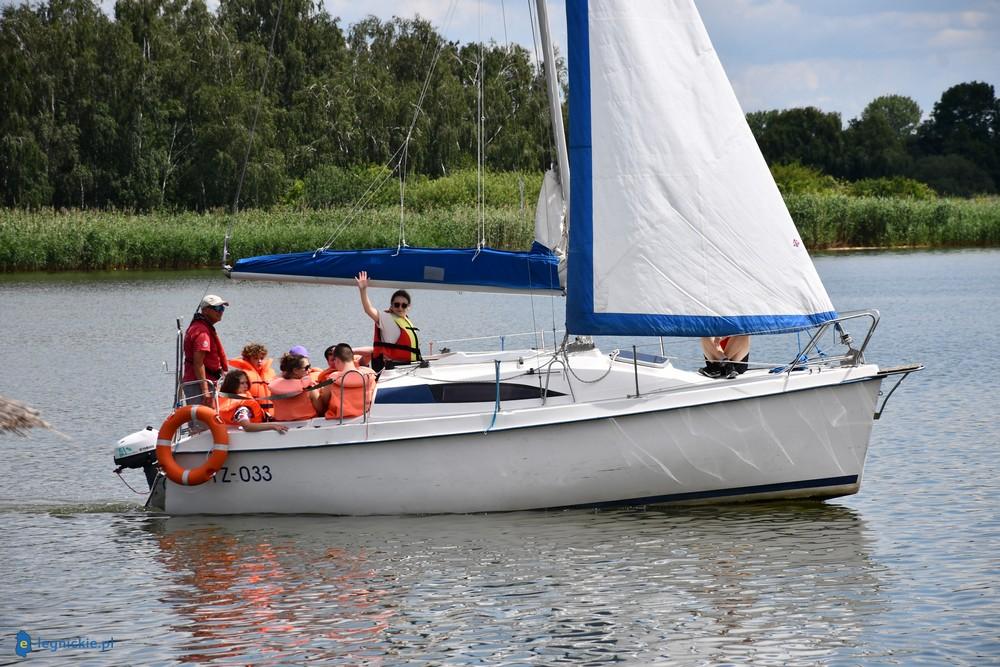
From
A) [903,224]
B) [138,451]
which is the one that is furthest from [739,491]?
[903,224]

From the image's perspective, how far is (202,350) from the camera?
12453 mm

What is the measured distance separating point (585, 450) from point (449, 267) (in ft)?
6.96

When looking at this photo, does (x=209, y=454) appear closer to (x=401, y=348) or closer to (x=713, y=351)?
(x=401, y=348)

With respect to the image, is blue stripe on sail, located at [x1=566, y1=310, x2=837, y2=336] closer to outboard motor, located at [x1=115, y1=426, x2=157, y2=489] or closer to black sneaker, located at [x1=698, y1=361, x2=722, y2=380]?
black sneaker, located at [x1=698, y1=361, x2=722, y2=380]

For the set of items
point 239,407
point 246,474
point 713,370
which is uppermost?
point 713,370

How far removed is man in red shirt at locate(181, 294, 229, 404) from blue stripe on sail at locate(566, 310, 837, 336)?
348 centimetres

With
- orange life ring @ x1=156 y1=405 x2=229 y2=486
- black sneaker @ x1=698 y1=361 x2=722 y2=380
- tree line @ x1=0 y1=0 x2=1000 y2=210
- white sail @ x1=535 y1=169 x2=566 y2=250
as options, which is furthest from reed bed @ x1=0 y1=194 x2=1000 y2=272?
orange life ring @ x1=156 y1=405 x2=229 y2=486

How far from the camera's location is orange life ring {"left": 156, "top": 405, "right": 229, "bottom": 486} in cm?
1173

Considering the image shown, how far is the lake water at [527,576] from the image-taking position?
8.91 metres

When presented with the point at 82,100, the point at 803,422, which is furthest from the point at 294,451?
the point at 82,100

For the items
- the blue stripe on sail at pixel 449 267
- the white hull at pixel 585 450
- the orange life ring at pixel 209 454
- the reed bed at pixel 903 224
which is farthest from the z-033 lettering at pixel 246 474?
the reed bed at pixel 903 224

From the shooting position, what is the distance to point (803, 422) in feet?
38.1

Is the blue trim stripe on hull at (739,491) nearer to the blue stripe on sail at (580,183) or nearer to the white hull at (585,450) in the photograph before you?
the white hull at (585,450)

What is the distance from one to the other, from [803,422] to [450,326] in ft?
58.2
